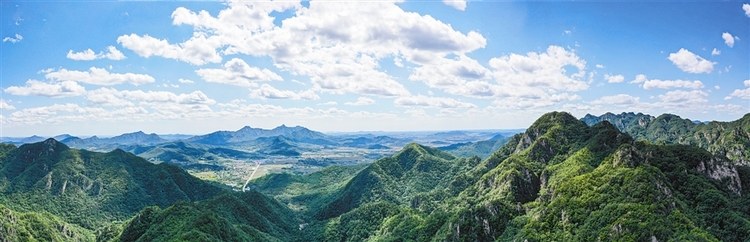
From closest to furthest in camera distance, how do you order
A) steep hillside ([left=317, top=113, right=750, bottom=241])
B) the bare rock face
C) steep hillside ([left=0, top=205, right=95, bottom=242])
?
steep hillside ([left=317, top=113, right=750, bottom=241]) → the bare rock face → steep hillside ([left=0, top=205, right=95, bottom=242])

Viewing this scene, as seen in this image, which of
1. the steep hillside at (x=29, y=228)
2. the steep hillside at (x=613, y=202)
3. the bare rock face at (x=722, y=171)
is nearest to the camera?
the steep hillside at (x=613, y=202)

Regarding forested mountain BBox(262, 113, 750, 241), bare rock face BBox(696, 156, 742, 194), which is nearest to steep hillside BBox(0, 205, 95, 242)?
forested mountain BBox(262, 113, 750, 241)

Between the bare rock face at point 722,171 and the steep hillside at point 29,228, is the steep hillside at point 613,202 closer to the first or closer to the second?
the bare rock face at point 722,171

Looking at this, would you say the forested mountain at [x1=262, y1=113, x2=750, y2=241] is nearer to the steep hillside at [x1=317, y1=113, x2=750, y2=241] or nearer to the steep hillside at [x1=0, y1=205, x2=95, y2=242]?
the steep hillside at [x1=317, y1=113, x2=750, y2=241]

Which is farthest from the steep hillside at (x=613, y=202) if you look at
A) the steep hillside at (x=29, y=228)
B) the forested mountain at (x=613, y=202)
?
the steep hillside at (x=29, y=228)

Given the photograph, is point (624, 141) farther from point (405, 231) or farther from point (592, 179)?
point (405, 231)

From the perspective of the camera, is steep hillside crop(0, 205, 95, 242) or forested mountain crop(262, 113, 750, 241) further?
steep hillside crop(0, 205, 95, 242)

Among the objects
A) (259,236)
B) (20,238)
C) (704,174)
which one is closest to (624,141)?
(704,174)

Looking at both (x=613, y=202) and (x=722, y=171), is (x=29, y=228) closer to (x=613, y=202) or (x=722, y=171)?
(x=613, y=202)

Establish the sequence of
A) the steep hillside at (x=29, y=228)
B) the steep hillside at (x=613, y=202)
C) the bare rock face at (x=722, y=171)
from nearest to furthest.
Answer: the steep hillside at (x=613, y=202), the bare rock face at (x=722, y=171), the steep hillside at (x=29, y=228)

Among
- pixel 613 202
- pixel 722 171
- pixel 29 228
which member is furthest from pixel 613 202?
pixel 29 228

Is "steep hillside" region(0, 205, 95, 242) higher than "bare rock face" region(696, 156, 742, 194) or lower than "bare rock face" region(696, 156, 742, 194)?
lower

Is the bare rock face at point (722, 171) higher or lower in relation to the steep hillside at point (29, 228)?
higher

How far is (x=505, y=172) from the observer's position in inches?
6998
